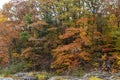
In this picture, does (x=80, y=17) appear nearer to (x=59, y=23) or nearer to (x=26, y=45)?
(x=59, y=23)

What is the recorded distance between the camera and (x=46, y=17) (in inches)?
1410

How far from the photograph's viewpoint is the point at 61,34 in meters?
34.8

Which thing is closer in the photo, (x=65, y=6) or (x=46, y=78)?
(x=46, y=78)

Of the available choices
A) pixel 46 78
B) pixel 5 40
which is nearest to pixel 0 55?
pixel 5 40

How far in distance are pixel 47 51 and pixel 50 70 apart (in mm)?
2369

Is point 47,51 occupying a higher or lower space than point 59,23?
lower

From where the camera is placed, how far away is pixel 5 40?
1460 inches

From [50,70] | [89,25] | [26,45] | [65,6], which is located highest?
[65,6]

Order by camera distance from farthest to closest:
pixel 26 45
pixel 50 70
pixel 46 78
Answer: pixel 26 45
pixel 50 70
pixel 46 78

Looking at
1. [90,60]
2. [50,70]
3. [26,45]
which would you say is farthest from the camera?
[26,45]

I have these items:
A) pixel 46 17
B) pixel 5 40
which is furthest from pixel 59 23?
pixel 5 40

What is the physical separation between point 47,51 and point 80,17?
5.68 metres

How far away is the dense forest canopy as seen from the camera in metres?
32.0

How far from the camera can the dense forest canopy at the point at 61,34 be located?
32.0 m
